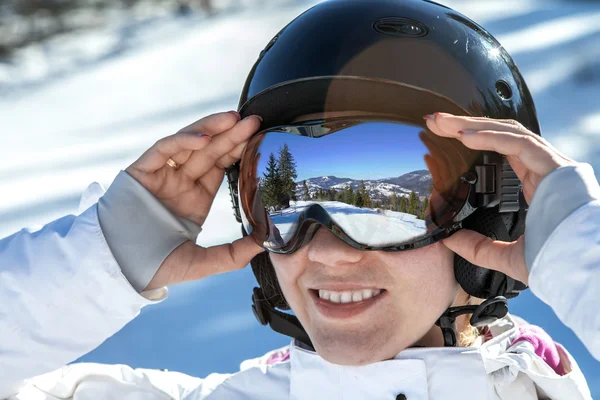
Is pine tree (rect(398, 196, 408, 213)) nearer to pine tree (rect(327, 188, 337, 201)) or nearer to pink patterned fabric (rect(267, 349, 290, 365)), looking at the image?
pine tree (rect(327, 188, 337, 201))

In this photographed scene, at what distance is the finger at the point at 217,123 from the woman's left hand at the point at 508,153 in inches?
18.5

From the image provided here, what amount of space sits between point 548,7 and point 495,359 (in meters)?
3.45

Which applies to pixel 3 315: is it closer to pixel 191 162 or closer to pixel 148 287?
pixel 148 287

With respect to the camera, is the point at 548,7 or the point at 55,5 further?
the point at 55,5

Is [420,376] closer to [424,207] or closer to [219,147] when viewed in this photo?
[424,207]

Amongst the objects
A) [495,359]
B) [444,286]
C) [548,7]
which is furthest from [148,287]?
[548,7]

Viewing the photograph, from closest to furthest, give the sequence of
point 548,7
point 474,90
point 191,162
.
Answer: point 474,90 < point 191,162 < point 548,7

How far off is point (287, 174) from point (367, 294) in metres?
0.34

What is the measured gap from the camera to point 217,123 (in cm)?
184

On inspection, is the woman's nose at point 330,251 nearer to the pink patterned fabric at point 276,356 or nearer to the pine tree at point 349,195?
the pine tree at point 349,195

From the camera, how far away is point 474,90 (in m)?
1.74

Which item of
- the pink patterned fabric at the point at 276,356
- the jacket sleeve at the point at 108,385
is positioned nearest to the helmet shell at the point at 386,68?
the jacket sleeve at the point at 108,385

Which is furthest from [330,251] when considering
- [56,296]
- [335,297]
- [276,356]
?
[276,356]

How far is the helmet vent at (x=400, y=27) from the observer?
5.78 feet
